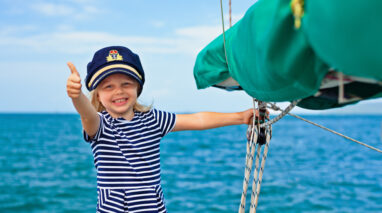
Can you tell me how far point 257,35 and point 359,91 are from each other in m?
0.39

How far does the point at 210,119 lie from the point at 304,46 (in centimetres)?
134

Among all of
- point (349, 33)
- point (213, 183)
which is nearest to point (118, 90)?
point (349, 33)

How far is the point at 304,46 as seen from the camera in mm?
1017

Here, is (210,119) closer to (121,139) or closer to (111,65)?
(121,139)

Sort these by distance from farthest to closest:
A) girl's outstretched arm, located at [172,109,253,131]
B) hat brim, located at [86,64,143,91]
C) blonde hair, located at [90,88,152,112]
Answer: girl's outstretched arm, located at [172,109,253,131] → blonde hair, located at [90,88,152,112] → hat brim, located at [86,64,143,91]

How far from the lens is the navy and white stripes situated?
6.81 ft

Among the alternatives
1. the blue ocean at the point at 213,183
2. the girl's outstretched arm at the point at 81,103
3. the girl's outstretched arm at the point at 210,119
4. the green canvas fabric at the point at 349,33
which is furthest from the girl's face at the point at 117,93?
the blue ocean at the point at 213,183

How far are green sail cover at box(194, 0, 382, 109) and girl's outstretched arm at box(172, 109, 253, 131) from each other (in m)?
0.69

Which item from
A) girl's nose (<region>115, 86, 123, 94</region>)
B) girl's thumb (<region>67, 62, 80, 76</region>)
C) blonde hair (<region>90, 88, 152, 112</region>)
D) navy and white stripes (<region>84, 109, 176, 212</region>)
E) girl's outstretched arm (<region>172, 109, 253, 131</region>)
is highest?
girl's thumb (<region>67, 62, 80, 76</region>)

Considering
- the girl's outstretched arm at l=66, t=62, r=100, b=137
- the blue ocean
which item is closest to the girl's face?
the girl's outstretched arm at l=66, t=62, r=100, b=137

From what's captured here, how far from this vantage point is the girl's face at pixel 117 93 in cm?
210

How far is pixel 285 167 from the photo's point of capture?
63.9ft

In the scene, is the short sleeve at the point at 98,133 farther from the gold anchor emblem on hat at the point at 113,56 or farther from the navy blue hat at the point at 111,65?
the gold anchor emblem on hat at the point at 113,56

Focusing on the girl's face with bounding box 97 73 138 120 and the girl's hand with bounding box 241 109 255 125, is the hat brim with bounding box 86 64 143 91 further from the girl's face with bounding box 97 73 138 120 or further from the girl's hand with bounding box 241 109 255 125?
the girl's hand with bounding box 241 109 255 125
